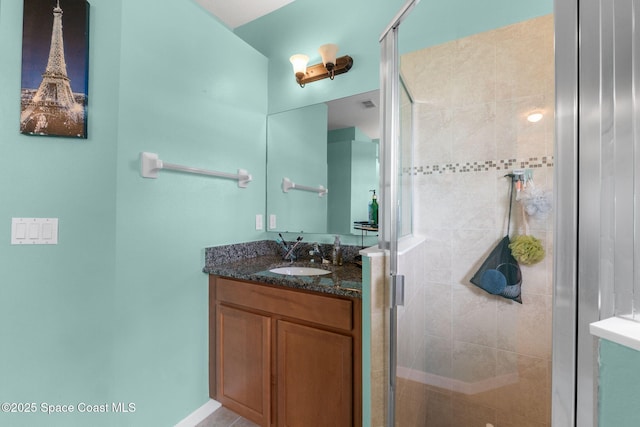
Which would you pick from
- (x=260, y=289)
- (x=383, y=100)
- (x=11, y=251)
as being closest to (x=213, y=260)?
(x=260, y=289)

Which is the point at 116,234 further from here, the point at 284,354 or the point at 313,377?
the point at 313,377

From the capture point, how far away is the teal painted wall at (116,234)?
108 cm

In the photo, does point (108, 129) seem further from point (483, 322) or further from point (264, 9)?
point (483, 322)

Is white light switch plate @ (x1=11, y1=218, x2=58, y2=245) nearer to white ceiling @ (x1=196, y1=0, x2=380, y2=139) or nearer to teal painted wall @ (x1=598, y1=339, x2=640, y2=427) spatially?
white ceiling @ (x1=196, y1=0, x2=380, y2=139)

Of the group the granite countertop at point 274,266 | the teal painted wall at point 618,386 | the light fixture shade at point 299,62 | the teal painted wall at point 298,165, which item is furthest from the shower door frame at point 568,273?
the light fixture shade at point 299,62

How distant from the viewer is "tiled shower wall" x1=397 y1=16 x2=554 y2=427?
764 mm

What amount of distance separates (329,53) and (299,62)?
0.80ft

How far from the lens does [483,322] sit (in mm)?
901

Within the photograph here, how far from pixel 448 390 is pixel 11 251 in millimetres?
1826

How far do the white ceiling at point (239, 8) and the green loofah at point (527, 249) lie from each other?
2.22 meters

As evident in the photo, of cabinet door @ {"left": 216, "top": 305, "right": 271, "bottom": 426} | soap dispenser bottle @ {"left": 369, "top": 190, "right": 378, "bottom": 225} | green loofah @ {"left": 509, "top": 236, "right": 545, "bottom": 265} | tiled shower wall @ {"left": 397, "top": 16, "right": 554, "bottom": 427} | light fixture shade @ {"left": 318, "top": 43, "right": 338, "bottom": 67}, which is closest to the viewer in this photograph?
green loofah @ {"left": 509, "top": 236, "right": 545, "bottom": 265}

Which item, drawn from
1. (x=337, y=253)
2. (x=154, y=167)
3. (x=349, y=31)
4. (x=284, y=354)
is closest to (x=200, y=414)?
(x=284, y=354)

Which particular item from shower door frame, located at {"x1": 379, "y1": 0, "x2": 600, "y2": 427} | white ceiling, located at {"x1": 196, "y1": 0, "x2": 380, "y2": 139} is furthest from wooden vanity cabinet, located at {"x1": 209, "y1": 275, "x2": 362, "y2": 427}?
white ceiling, located at {"x1": 196, "y1": 0, "x2": 380, "y2": 139}

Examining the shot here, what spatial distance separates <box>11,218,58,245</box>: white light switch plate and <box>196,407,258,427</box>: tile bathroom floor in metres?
1.25
